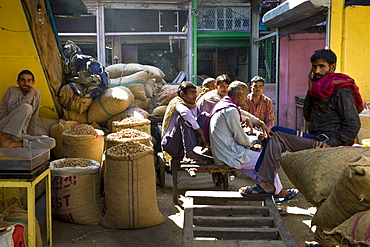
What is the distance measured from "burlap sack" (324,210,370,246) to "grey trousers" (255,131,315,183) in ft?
4.61

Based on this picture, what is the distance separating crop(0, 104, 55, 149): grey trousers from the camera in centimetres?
496

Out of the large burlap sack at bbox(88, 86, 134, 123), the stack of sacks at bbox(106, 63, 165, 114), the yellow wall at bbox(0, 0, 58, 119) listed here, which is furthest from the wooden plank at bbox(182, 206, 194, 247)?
the stack of sacks at bbox(106, 63, 165, 114)

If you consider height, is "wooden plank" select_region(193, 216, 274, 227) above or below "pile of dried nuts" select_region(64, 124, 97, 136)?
below

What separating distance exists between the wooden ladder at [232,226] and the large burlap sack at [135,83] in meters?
4.01

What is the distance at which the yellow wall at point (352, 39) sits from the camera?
623cm

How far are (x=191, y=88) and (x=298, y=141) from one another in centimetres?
217

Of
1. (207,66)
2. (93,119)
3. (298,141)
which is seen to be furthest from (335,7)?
(207,66)

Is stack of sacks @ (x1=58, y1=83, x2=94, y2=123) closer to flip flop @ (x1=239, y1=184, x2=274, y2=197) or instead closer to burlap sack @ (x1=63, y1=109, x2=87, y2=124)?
burlap sack @ (x1=63, y1=109, x2=87, y2=124)

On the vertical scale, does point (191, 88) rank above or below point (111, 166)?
above

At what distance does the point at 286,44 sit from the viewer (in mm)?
9117

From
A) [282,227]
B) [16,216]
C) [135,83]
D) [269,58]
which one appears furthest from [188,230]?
[269,58]

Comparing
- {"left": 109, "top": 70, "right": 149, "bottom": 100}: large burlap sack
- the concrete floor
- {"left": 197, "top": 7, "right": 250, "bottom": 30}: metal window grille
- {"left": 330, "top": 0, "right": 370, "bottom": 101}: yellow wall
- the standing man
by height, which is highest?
{"left": 197, "top": 7, "right": 250, "bottom": 30}: metal window grille

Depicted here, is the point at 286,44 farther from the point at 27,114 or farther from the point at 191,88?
the point at 27,114

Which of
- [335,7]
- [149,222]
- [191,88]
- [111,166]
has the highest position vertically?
[335,7]
